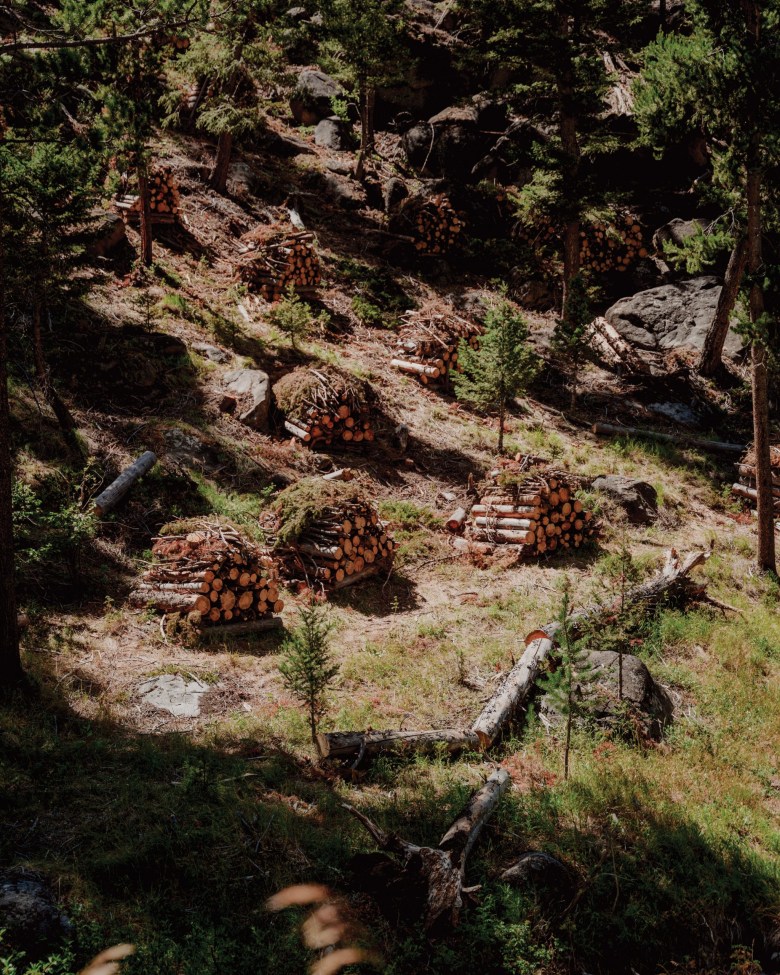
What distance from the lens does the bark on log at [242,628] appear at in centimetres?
967

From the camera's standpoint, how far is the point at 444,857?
540cm

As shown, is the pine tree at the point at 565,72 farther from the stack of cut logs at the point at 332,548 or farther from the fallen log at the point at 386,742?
the fallen log at the point at 386,742

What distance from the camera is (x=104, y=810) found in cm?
579

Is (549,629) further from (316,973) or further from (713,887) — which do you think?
(316,973)

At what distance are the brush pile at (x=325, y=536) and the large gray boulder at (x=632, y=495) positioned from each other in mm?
5236

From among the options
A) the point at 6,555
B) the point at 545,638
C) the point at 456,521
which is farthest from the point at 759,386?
the point at 6,555

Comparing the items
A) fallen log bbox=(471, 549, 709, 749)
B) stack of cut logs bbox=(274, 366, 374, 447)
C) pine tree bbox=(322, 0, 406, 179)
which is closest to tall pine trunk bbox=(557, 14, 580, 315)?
pine tree bbox=(322, 0, 406, 179)

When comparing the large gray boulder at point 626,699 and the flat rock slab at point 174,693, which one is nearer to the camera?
the flat rock slab at point 174,693

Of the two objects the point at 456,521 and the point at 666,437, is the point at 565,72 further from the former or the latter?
the point at 456,521

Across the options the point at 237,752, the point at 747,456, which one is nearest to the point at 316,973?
the point at 237,752

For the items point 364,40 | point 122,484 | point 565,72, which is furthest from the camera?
point 364,40

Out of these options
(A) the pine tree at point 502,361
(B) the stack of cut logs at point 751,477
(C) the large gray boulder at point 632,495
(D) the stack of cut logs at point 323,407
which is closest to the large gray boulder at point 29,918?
(D) the stack of cut logs at point 323,407

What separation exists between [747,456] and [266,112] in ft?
72.7

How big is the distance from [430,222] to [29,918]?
22.2 metres
